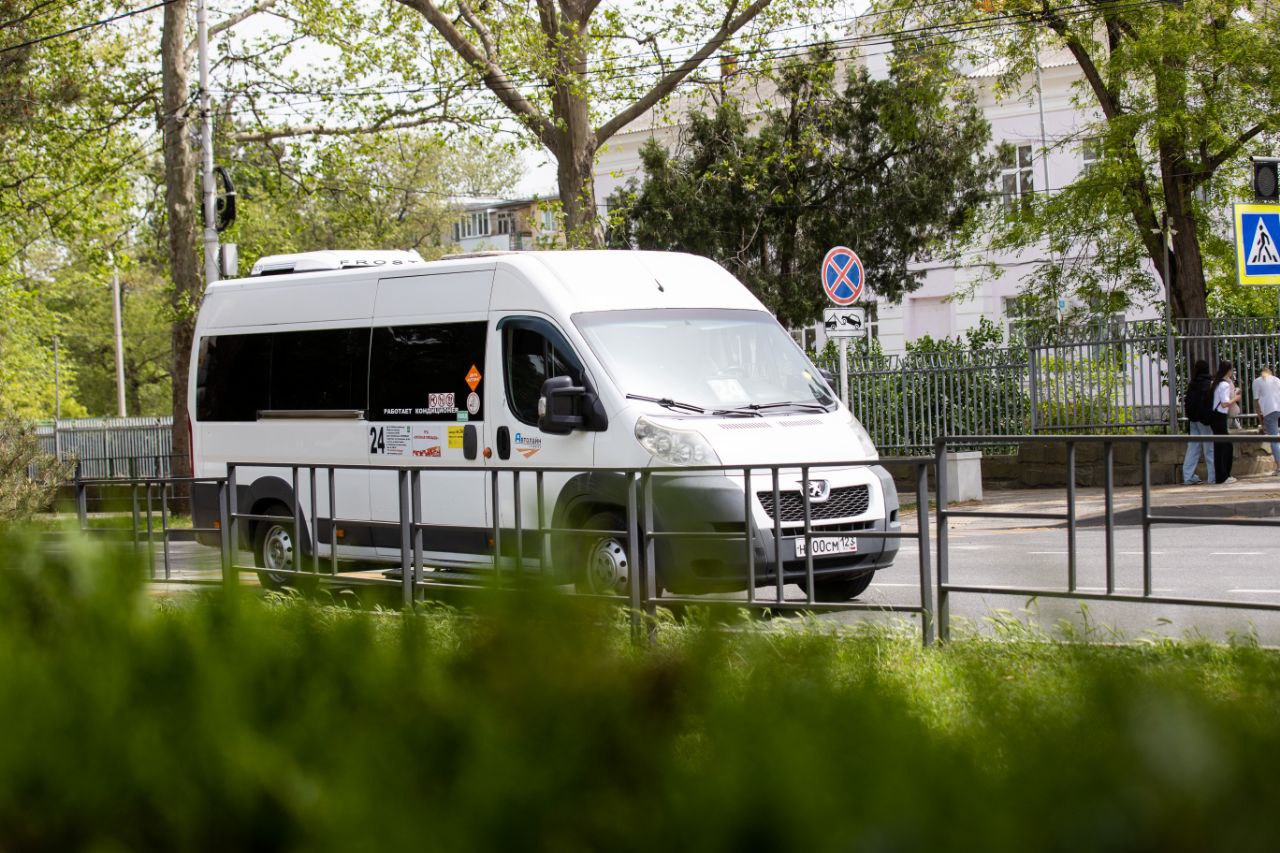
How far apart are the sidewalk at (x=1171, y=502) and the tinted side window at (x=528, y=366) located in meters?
4.13

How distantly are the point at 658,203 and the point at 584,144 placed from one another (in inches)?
463

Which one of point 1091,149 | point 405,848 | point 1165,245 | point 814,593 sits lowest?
point 814,593

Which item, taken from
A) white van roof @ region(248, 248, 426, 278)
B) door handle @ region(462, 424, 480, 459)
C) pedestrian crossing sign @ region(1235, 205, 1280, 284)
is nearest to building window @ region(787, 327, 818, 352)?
pedestrian crossing sign @ region(1235, 205, 1280, 284)

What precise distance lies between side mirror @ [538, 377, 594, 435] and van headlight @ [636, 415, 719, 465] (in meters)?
0.48

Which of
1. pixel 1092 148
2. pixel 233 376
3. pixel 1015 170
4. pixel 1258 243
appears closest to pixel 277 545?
pixel 233 376

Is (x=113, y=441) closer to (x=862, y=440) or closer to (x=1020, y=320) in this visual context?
(x=1020, y=320)

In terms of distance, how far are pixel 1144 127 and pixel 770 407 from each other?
13235mm

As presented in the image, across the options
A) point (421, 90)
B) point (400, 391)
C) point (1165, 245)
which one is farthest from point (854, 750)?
point (421, 90)

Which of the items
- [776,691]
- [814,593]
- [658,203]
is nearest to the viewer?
[776,691]

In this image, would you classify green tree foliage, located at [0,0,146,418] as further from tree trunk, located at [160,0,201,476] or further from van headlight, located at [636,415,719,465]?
van headlight, located at [636,415,719,465]

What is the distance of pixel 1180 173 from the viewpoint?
2220cm

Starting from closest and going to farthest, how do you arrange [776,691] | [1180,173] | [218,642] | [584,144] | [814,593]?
[776,691] → [218,642] → [814,593] → [1180,173] → [584,144]

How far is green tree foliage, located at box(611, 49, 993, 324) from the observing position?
35375 mm

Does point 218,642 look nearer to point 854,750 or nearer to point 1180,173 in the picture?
point 854,750
